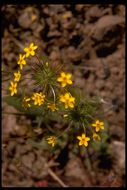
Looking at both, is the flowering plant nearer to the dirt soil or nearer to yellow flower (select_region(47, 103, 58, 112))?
yellow flower (select_region(47, 103, 58, 112))

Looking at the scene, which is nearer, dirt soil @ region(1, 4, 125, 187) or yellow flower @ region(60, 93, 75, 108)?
yellow flower @ region(60, 93, 75, 108)

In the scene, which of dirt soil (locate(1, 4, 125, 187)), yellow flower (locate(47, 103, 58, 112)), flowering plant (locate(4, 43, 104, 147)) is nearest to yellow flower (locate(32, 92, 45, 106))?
flowering plant (locate(4, 43, 104, 147))

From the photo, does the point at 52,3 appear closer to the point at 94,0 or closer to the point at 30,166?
the point at 94,0

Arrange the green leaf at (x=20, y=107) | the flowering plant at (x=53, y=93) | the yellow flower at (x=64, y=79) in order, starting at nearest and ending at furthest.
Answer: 1. the yellow flower at (x=64, y=79)
2. the flowering plant at (x=53, y=93)
3. the green leaf at (x=20, y=107)

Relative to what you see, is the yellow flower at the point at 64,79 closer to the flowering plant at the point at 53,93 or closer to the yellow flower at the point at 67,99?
the flowering plant at the point at 53,93

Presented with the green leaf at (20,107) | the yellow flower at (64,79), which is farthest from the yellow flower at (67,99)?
the green leaf at (20,107)

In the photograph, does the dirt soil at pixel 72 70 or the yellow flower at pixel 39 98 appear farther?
the dirt soil at pixel 72 70

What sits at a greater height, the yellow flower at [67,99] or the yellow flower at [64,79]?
the yellow flower at [64,79]

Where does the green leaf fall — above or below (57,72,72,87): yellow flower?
below
